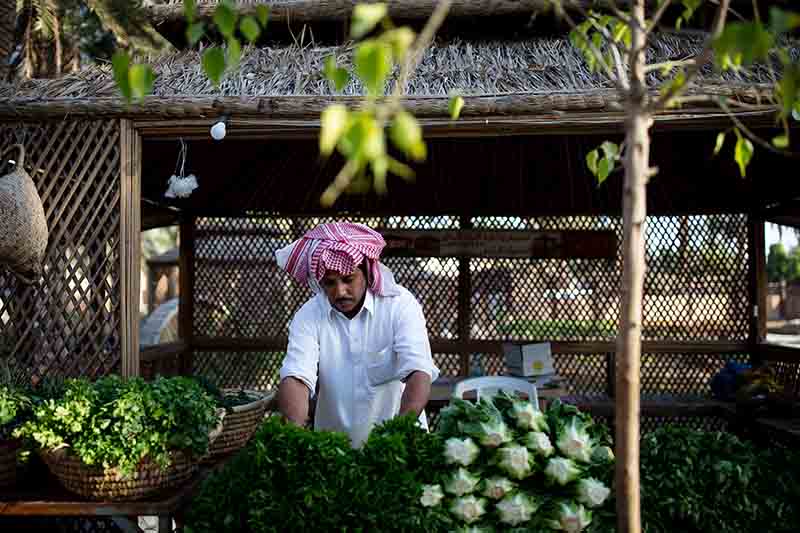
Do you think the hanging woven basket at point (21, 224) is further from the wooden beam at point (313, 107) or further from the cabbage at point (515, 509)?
the cabbage at point (515, 509)

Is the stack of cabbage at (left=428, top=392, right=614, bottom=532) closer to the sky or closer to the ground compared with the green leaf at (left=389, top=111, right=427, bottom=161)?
closer to the ground

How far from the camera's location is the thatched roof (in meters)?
4.03

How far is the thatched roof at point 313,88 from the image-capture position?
4.03 m

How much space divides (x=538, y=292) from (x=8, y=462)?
18.6 ft

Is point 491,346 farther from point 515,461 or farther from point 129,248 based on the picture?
point 515,461

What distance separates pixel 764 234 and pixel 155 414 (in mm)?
6594

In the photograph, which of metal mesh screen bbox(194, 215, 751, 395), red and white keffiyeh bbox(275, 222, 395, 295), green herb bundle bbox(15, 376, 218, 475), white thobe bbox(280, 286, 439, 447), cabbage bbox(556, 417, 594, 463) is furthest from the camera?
metal mesh screen bbox(194, 215, 751, 395)

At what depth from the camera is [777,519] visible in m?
2.45

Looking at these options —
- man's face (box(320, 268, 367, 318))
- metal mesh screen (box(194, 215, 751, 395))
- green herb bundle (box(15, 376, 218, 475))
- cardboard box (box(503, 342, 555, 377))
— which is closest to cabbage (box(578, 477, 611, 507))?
man's face (box(320, 268, 367, 318))

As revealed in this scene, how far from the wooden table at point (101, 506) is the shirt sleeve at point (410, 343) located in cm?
100

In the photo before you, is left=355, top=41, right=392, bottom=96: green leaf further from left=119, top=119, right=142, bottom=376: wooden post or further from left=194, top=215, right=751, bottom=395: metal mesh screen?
left=194, top=215, right=751, bottom=395: metal mesh screen

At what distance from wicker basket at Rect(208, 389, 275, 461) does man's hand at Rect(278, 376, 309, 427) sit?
1.54 ft

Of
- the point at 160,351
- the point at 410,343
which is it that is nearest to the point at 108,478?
the point at 410,343

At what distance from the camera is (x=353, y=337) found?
3.35 m
